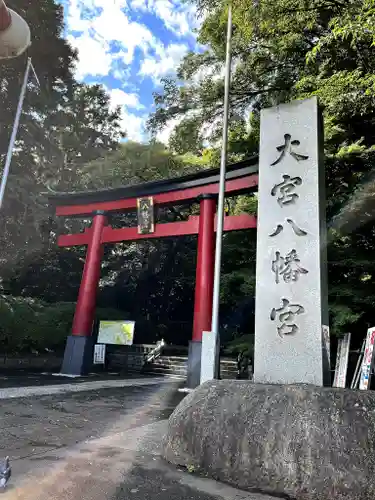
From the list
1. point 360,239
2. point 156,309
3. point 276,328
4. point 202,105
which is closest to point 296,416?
point 276,328

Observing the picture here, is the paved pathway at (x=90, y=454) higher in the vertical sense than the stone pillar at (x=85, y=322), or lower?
lower

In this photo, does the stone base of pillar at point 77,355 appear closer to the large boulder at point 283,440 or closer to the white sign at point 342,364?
the white sign at point 342,364

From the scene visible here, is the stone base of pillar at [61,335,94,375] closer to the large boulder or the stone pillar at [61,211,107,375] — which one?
the stone pillar at [61,211,107,375]

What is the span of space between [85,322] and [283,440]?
32.0ft

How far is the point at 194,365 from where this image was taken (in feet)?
32.7

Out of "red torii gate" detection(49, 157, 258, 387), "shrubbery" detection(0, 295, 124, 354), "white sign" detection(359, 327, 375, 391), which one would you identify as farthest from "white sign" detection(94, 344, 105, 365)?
"white sign" detection(359, 327, 375, 391)

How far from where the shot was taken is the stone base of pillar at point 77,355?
11.6 meters

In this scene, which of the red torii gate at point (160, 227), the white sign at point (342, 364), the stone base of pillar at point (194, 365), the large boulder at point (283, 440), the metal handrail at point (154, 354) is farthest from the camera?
the metal handrail at point (154, 354)

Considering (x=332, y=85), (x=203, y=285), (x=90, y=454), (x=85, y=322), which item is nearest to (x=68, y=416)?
(x=90, y=454)

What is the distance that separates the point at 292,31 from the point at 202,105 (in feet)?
15.2

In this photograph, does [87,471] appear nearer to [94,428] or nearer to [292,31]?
[94,428]

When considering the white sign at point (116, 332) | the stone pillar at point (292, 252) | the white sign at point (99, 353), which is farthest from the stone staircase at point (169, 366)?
the stone pillar at point (292, 252)

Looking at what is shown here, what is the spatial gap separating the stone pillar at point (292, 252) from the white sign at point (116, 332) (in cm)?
1059

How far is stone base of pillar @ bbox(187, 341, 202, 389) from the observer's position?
32.5 feet
